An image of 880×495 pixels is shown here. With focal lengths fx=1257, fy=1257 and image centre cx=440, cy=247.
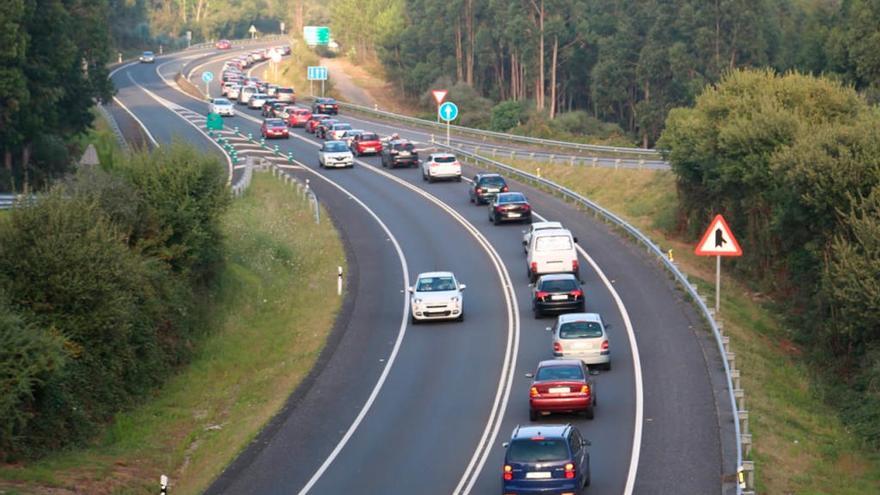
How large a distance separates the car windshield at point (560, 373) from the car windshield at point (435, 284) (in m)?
11.1

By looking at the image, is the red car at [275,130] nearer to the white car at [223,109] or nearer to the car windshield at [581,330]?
the white car at [223,109]

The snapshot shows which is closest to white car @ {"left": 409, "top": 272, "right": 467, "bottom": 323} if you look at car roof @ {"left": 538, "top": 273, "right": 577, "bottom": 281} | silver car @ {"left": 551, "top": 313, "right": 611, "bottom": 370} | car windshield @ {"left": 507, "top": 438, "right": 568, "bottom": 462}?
car roof @ {"left": 538, "top": 273, "right": 577, "bottom": 281}

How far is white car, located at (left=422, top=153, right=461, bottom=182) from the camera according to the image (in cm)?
6350

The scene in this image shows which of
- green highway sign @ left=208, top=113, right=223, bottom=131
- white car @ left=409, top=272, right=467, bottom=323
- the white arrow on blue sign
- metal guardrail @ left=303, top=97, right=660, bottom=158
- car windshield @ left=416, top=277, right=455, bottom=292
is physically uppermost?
the white arrow on blue sign

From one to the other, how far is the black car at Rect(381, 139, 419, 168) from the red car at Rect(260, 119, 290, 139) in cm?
1428

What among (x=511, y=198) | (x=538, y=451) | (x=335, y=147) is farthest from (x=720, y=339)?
(x=335, y=147)

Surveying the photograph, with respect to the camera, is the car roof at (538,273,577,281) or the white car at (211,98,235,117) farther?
the white car at (211,98,235,117)

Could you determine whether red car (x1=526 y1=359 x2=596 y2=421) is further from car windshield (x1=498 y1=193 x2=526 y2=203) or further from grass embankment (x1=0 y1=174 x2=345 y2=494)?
car windshield (x1=498 y1=193 x2=526 y2=203)

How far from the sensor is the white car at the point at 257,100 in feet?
338

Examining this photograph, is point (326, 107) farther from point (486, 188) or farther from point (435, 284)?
point (435, 284)

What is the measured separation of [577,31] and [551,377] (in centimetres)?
9029

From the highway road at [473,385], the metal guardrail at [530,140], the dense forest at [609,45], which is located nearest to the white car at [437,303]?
the highway road at [473,385]

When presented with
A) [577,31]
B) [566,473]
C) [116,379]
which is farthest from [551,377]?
[577,31]

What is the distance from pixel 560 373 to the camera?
26922 millimetres
